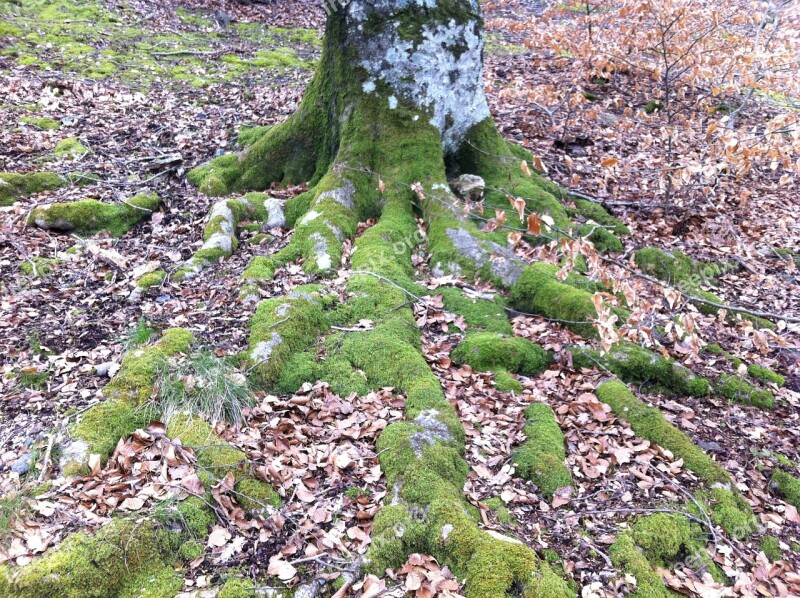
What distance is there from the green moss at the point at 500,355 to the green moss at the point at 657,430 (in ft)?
2.20

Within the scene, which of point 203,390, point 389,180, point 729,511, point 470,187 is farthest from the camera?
point 470,187

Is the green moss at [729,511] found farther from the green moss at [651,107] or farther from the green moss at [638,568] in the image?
the green moss at [651,107]

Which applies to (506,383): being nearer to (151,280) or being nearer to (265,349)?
(265,349)

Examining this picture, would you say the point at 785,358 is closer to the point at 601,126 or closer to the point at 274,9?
the point at 601,126

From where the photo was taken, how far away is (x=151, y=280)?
20.3ft

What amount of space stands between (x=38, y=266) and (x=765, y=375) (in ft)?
28.7

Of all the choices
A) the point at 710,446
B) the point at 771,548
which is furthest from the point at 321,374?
the point at 771,548

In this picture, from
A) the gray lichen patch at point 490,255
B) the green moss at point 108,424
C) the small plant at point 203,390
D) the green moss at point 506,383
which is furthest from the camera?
the gray lichen patch at point 490,255

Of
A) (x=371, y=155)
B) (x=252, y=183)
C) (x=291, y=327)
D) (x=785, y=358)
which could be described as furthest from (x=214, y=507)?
(x=785, y=358)

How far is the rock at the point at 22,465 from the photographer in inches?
146

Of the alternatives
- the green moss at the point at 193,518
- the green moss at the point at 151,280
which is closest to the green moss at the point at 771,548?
the green moss at the point at 193,518

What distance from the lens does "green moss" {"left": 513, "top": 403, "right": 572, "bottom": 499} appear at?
4113mm

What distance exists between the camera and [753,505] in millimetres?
4316

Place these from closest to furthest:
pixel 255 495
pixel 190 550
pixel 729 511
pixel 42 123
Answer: pixel 190 550 < pixel 255 495 < pixel 729 511 < pixel 42 123
